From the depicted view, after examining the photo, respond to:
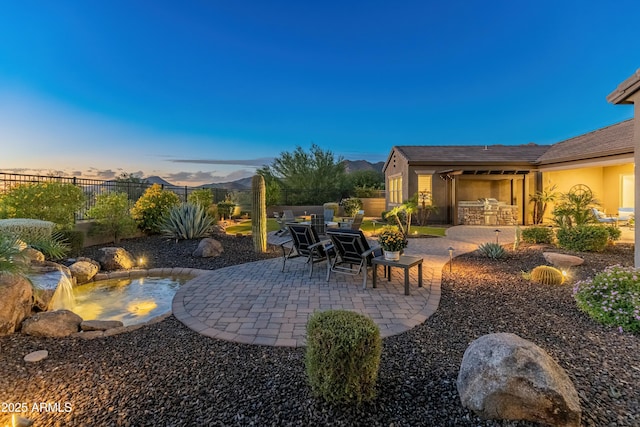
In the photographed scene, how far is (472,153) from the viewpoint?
17625 millimetres

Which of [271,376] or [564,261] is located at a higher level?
[564,261]

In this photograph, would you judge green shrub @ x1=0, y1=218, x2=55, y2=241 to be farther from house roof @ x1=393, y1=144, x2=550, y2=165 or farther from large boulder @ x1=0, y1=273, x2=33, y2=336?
house roof @ x1=393, y1=144, x2=550, y2=165

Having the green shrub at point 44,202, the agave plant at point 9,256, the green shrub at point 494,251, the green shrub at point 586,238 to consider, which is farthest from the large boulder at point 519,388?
the green shrub at point 44,202

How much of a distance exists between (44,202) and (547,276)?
36.8 ft

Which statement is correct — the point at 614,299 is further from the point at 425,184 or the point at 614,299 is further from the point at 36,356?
the point at 425,184

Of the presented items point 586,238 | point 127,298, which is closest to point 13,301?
point 127,298

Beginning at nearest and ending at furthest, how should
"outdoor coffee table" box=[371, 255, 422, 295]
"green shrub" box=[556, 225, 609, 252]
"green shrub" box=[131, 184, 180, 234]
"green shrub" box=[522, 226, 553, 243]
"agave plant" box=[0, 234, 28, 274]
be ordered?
1. "agave plant" box=[0, 234, 28, 274]
2. "outdoor coffee table" box=[371, 255, 422, 295]
3. "green shrub" box=[556, 225, 609, 252]
4. "green shrub" box=[522, 226, 553, 243]
5. "green shrub" box=[131, 184, 180, 234]

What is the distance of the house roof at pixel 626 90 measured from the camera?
16.3ft

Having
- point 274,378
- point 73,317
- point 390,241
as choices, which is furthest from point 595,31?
point 73,317

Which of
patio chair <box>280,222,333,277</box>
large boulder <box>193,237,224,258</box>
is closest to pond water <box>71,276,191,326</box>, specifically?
large boulder <box>193,237,224,258</box>

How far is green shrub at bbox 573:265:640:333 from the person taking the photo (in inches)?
138

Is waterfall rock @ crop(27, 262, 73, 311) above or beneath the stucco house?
beneath

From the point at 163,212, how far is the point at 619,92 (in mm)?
12278

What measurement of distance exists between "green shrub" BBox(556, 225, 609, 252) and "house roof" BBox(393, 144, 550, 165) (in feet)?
28.6
